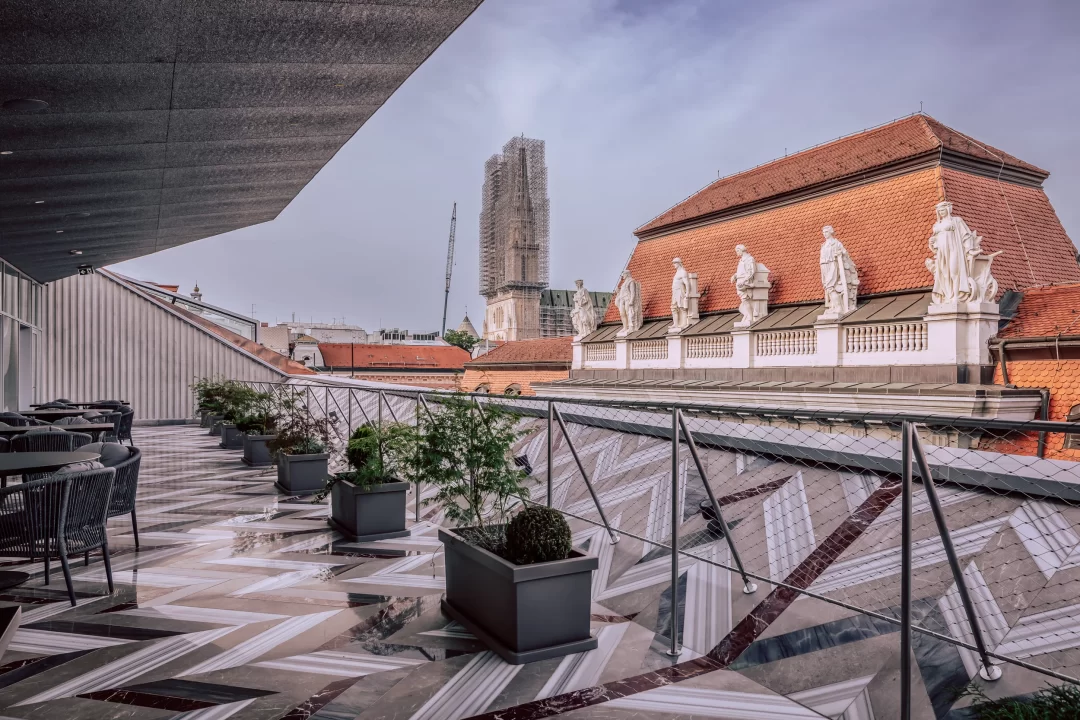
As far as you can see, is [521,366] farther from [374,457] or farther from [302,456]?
[374,457]

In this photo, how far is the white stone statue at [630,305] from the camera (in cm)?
2752

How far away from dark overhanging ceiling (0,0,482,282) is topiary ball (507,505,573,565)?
257 centimetres

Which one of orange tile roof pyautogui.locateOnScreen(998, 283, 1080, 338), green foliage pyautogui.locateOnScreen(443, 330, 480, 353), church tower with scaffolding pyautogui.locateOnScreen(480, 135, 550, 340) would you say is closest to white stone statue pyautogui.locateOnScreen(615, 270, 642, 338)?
orange tile roof pyautogui.locateOnScreen(998, 283, 1080, 338)

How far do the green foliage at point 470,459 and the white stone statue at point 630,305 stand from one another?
2387 cm

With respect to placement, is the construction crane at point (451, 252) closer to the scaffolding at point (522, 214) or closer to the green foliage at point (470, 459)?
the scaffolding at point (522, 214)

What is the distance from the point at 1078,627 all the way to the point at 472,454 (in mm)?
2661

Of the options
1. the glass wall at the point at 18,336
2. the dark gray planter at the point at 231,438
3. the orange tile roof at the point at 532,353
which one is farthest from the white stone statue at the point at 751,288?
the glass wall at the point at 18,336

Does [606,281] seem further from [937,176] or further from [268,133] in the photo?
[268,133]

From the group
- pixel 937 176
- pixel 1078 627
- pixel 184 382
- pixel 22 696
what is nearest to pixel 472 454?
pixel 22 696

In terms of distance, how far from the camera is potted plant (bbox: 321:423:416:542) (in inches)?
211

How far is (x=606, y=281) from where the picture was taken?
151875 mm

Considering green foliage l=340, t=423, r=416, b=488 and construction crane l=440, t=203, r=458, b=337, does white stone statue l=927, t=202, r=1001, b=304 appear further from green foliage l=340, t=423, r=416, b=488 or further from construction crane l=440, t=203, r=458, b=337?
construction crane l=440, t=203, r=458, b=337

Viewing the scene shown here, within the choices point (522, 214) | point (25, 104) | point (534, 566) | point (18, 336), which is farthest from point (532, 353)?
point (522, 214)

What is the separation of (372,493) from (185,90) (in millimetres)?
3034
